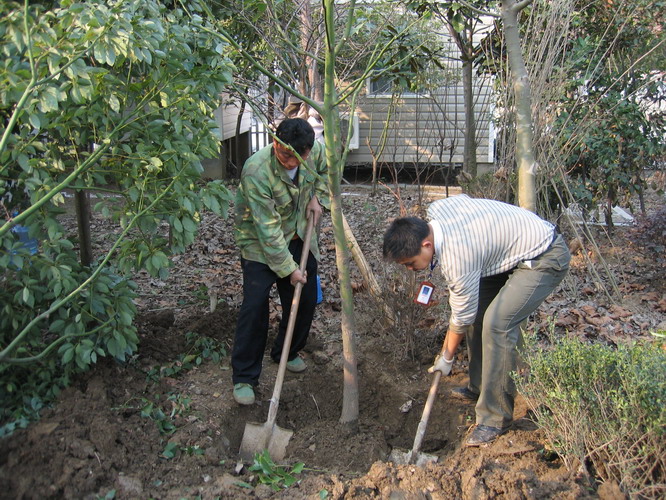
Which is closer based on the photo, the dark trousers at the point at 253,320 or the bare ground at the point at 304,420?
the bare ground at the point at 304,420

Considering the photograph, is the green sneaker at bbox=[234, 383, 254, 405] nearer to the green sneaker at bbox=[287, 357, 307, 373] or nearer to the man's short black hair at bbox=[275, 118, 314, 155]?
the green sneaker at bbox=[287, 357, 307, 373]

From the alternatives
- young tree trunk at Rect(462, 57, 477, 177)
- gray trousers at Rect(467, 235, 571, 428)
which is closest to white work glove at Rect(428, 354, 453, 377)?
gray trousers at Rect(467, 235, 571, 428)

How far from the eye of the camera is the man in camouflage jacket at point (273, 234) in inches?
156

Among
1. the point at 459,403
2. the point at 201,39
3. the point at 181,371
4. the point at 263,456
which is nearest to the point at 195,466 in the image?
the point at 263,456

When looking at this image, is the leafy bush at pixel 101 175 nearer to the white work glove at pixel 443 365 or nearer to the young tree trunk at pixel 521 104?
the white work glove at pixel 443 365

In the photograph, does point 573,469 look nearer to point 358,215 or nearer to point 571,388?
point 571,388

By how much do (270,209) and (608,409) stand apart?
2261mm

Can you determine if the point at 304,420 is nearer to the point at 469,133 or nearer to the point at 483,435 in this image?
the point at 483,435

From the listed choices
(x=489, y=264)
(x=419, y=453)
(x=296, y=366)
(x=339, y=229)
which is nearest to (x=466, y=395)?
(x=419, y=453)

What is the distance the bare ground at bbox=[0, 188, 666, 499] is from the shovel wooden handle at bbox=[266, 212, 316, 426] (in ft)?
0.85

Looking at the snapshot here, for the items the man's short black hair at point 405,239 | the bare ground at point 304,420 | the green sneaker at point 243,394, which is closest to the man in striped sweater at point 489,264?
the man's short black hair at point 405,239

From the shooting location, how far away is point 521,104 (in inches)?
157

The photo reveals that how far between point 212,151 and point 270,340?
185cm

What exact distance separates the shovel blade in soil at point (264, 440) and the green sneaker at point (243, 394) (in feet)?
0.75
